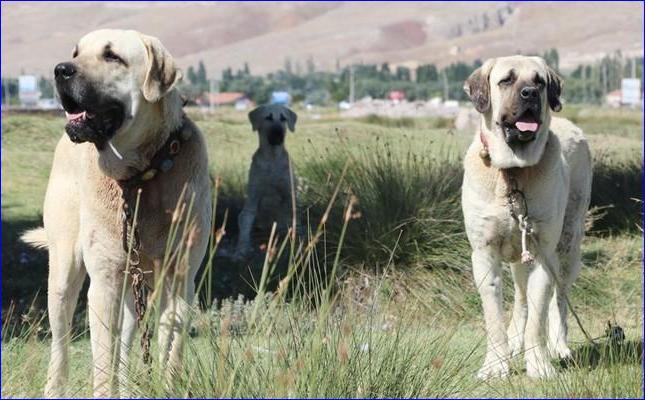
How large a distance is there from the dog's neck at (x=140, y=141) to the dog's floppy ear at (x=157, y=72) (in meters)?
0.09

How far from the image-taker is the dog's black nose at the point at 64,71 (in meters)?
4.95

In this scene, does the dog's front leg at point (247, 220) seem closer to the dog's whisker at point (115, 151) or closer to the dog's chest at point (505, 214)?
the dog's chest at point (505, 214)

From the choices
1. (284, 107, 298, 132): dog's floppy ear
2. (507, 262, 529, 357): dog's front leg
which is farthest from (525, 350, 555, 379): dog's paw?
(284, 107, 298, 132): dog's floppy ear

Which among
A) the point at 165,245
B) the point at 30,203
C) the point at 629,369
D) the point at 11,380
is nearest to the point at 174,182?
the point at 165,245

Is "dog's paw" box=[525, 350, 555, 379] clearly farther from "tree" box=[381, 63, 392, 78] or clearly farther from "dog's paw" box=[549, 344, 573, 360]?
"tree" box=[381, 63, 392, 78]

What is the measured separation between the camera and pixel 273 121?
40.9ft

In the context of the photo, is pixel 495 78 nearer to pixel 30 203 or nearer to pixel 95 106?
pixel 95 106

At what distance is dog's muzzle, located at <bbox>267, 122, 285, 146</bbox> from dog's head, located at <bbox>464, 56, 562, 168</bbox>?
18.7 feet

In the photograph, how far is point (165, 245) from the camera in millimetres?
5277

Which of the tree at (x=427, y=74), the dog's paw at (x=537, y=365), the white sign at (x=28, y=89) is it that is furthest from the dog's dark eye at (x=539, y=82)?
the tree at (x=427, y=74)

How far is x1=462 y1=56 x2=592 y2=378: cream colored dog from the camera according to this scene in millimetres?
6543

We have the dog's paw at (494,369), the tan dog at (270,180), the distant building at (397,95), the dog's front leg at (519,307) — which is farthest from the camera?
the distant building at (397,95)

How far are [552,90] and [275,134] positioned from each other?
601 cm

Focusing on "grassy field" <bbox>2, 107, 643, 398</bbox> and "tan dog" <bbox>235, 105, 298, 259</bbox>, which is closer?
"grassy field" <bbox>2, 107, 643, 398</bbox>
